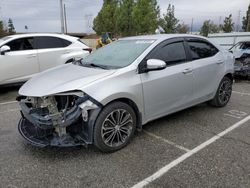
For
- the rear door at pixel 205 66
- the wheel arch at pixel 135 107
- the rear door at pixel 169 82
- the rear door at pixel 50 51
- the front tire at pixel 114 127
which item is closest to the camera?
the front tire at pixel 114 127

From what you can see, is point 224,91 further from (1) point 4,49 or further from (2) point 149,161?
(1) point 4,49

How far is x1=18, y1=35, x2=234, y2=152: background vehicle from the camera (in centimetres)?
310

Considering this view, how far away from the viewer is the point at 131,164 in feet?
A: 10.2

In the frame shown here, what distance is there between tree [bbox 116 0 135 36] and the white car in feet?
67.0

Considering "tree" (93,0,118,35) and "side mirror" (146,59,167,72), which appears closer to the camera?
"side mirror" (146,59,167,72)

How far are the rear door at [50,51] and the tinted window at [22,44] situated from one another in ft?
0.57

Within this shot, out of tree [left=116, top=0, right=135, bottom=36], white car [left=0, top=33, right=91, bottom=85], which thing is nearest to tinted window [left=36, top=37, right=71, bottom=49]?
white car [left=0, top=33, right=91, bottom=85]

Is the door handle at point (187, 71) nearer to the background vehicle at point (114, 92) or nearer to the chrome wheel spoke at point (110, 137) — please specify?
the background vehicle at point (114, 92)

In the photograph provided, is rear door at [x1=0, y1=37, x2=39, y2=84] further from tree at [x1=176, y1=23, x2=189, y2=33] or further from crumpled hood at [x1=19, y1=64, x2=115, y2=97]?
tree at [x1=176, y1=23, x2=189, y2=33]

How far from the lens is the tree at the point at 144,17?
24844mm

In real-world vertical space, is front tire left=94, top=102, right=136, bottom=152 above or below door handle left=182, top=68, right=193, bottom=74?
below

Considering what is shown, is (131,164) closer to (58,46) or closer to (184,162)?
(184,162)

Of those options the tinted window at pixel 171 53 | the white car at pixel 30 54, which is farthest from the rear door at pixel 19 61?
the tinted window at pixel 171 53

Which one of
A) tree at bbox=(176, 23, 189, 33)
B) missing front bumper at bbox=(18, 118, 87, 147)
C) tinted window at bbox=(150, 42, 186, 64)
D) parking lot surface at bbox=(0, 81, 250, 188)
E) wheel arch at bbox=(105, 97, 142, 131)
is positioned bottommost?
parking lot surface at bbox=(0, 81, 250, 188)
